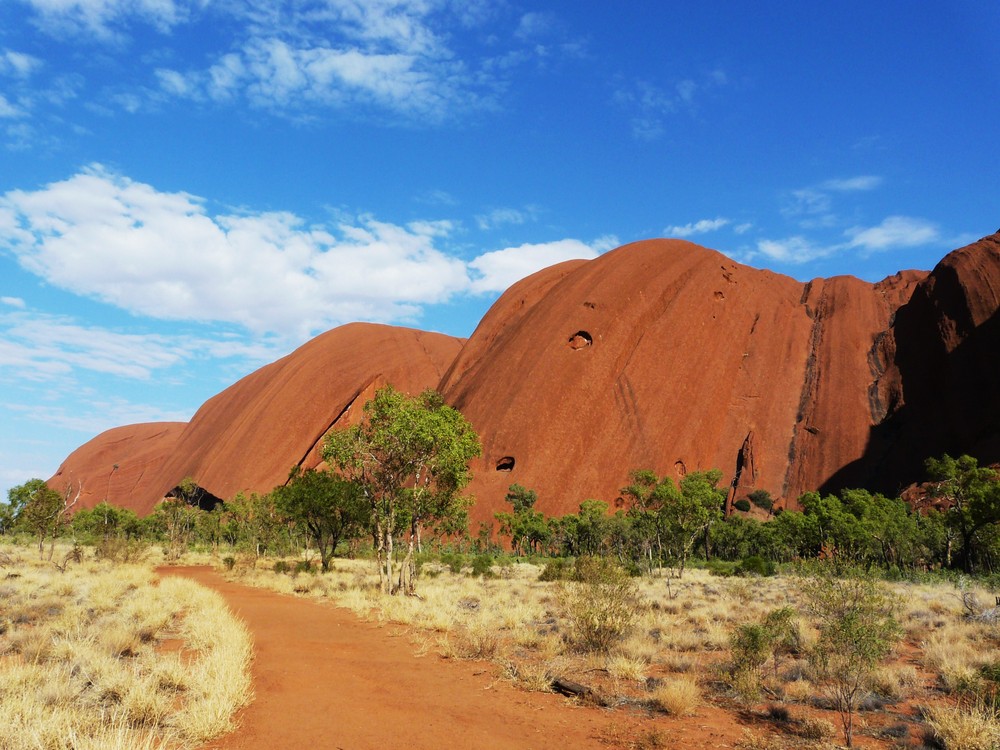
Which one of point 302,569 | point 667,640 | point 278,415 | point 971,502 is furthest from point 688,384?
point 667,640

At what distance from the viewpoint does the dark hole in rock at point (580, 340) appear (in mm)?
70438

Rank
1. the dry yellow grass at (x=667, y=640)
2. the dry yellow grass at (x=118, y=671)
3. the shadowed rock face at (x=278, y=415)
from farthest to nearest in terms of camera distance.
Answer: the shadowed rock face at (x=278, y=415) < the dry yellow grass at (x=667, y=640) < the dry yellow grass at (x=118, y=671)

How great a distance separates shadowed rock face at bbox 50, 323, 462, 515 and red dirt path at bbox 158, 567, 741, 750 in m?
71.2

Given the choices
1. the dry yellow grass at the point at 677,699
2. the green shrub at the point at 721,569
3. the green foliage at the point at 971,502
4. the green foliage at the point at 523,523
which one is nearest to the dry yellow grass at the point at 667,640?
→ the dry yellow grass at the point at 677,699

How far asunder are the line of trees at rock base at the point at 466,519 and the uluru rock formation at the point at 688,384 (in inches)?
223

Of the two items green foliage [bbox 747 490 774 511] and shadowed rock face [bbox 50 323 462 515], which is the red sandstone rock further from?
green foliage [bbox 747 490 774 511]

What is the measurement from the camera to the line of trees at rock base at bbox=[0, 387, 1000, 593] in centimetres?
2112

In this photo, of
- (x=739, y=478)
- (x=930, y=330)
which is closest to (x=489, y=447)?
(x=739, y=478)

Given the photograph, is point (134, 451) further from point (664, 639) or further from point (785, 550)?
point (664, 639)

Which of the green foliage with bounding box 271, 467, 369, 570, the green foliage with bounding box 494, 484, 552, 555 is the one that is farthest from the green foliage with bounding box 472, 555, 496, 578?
the green foliage with bounding box 494, 484, 552, 555

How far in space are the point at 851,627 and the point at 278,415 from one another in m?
83.3

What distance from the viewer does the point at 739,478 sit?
220 ft

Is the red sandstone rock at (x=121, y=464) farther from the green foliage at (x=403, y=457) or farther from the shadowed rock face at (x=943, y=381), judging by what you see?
the shadowed rock face at (x=943, y=381)

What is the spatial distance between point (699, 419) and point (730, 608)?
53.8m
